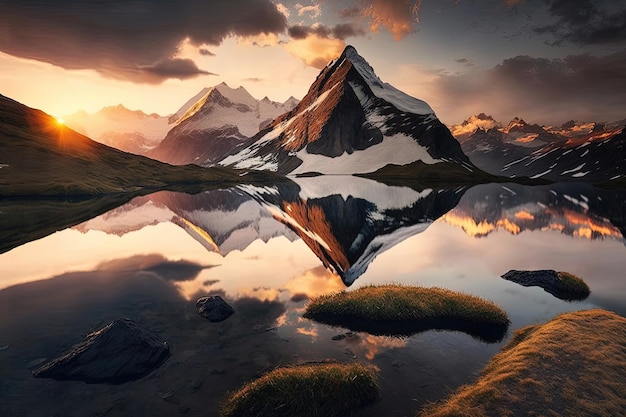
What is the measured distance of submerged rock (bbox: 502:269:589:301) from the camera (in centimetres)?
2846

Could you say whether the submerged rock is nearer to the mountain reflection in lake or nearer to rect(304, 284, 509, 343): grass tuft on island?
the mountain reflection in lake

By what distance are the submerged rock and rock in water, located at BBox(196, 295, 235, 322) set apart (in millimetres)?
26227

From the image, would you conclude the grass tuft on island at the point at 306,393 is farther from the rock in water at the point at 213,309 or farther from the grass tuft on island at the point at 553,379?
the rock in water at the point at 213,309

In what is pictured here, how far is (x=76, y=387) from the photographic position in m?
15.0

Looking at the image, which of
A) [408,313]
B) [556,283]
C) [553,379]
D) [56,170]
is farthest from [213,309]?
[56,170]

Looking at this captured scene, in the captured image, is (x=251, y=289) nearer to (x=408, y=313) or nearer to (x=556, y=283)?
(x=408, y=313)

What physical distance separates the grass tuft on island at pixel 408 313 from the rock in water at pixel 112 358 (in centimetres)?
996

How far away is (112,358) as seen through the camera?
1648 cm

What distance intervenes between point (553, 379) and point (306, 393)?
34.3 feet

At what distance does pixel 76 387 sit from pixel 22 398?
1909mm

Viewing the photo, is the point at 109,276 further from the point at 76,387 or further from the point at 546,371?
the point at 546,371

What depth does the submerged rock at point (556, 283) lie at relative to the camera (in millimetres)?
28461

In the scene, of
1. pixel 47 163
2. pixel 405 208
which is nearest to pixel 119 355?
pixel 405 208

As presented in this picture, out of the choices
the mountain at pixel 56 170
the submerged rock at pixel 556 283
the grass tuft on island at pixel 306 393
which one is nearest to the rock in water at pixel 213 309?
the grass tuft on island at pixel 306 393
